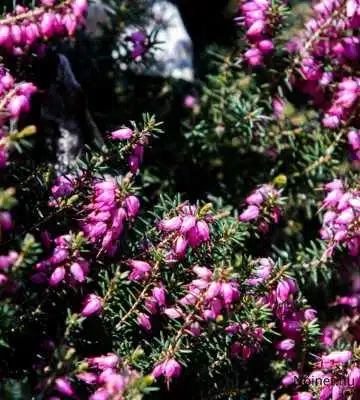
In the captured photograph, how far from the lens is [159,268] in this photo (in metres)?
2.77

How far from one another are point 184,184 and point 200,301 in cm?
171

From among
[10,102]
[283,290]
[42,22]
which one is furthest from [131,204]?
[42,22]

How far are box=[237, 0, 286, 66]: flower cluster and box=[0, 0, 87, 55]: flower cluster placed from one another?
1086mm

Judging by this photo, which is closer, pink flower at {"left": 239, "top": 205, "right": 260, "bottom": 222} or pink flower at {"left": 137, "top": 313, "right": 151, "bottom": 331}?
pink flower at {"left": 137, "top": 313, "right": 151, "bottom": 331}

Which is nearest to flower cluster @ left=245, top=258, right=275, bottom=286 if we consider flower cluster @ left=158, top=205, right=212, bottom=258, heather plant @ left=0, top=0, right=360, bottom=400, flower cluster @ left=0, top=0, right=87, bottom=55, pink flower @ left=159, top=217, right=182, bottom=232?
heather plant @ left=0, top=0, right=360, bottom=400

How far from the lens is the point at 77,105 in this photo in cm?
378

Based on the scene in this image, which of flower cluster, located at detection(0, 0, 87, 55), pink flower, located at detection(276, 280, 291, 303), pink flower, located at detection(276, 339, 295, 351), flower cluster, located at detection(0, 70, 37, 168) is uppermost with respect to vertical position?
flower cluster, located at detection(0, 0, 87, 55)

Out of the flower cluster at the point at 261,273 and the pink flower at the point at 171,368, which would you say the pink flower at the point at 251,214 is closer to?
the flower cluster at the point at 261,273

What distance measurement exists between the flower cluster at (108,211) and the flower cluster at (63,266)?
12 cm

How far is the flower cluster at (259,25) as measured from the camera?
3.56 m

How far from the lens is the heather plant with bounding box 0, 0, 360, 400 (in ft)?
8.43

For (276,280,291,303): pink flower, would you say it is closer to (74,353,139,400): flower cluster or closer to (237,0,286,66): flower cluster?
(74,353,139,400): flower cluster

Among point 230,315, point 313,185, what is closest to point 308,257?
point 313,185

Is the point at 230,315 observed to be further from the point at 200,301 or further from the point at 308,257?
the point at 308,257
